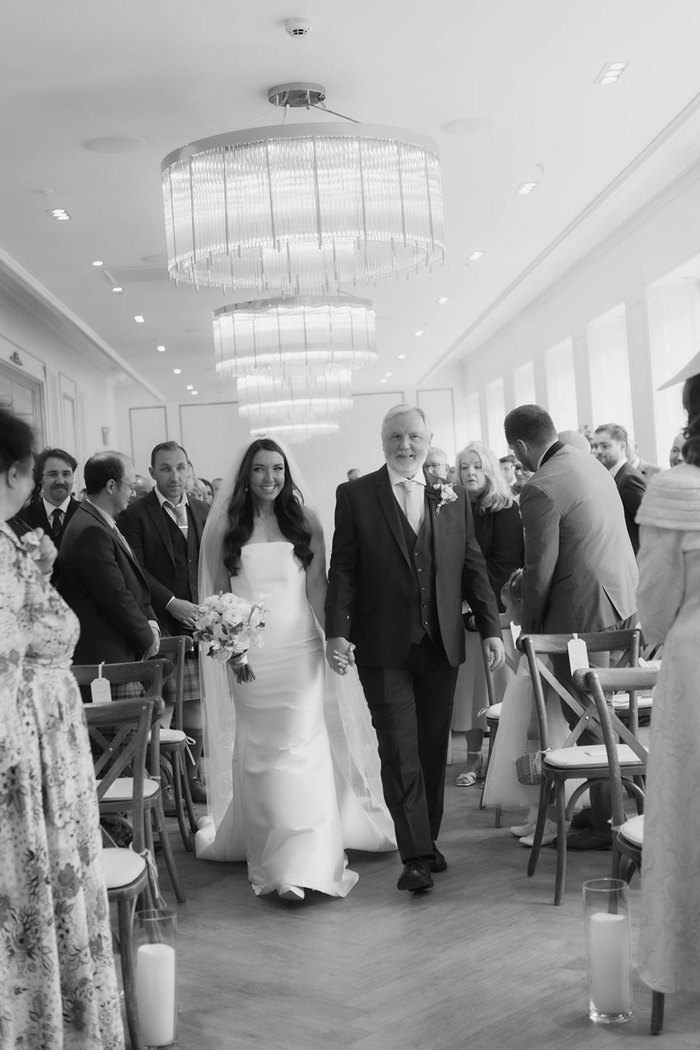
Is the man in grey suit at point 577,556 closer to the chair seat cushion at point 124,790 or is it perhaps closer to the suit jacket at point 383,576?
the suit jacket at point 383,576

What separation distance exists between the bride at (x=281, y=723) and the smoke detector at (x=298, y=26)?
242 cm

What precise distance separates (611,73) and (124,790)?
17.3ft

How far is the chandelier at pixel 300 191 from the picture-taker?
19.9 feet

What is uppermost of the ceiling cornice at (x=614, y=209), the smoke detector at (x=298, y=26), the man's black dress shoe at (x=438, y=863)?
the ceiling cornice at (x=614, y=209)

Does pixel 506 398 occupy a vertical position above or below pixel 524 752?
above

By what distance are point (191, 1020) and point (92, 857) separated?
0.85m

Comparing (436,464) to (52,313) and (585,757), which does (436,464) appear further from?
(52,313)

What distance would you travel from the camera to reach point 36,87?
6.64m

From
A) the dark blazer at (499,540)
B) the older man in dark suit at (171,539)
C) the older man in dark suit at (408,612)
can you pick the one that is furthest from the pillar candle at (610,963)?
the dark blazer at (499,540)

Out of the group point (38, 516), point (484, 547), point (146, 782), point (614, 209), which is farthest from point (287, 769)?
point (614, 209)

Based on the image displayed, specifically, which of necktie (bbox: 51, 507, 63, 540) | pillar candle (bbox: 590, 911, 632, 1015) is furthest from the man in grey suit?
necktie (bbox: 51, 507, 63, 540)

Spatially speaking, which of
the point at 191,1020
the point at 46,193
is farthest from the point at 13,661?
the point at 46,193

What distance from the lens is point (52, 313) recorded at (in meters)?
13.1

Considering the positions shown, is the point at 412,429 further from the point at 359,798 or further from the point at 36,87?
the point at 36,87
